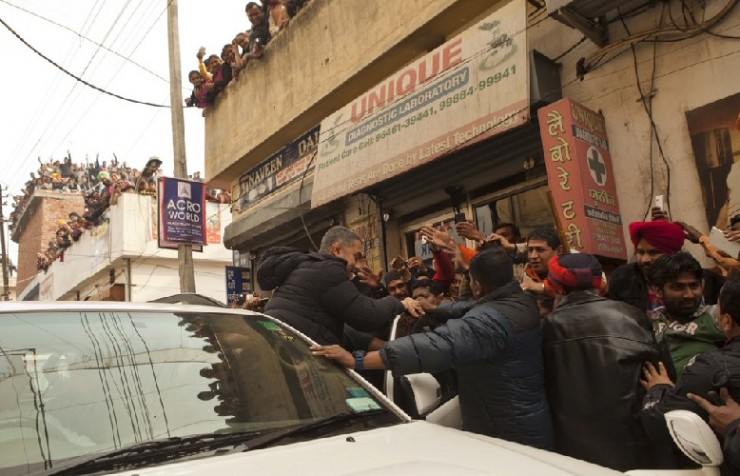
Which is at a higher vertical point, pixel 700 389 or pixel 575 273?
pixel 575 273

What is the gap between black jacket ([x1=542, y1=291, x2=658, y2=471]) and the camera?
2256 mm

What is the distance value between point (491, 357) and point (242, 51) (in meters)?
11.1

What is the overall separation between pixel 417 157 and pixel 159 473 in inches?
219

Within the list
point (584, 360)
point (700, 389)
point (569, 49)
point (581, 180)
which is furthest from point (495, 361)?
point (569, 49)

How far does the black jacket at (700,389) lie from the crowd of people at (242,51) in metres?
9.42

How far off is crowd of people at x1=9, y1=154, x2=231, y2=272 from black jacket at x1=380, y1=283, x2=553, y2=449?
15749 millimetres

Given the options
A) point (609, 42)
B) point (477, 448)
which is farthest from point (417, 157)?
point (477, 448)

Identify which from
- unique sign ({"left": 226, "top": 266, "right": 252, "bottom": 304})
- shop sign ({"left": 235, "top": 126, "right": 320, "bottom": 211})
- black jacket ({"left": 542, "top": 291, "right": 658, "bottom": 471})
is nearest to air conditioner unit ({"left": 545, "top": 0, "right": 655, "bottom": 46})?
black jacket ({"left": 542, "top": 291, "right": 658, "bottom": 471})

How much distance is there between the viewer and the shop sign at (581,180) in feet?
16.3

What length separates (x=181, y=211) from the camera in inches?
431

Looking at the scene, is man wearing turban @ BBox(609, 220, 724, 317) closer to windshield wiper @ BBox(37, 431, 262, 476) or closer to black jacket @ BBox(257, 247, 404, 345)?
black jacket @ BBox(257, 247, 404, 345)

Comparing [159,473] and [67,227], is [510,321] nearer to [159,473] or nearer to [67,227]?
[159,473]

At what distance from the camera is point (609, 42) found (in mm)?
5602

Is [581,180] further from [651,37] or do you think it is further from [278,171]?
[278,171]
